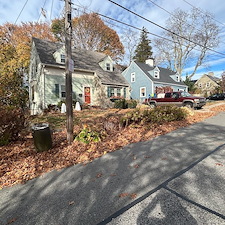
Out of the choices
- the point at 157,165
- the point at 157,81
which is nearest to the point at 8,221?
the point at 157,165

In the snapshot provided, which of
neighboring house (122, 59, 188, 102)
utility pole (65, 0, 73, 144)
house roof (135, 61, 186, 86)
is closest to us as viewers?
utility pole (65, 0, 73, 144)

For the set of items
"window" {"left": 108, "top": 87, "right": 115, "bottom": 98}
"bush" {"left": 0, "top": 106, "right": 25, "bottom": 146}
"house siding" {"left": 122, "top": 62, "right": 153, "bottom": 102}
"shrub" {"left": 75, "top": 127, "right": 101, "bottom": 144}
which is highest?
"house siding" {"left": 122, "top": 62, "right": 153, "bottom": 102}

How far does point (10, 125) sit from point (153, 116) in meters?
5.84

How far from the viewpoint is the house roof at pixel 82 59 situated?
15.1 meters

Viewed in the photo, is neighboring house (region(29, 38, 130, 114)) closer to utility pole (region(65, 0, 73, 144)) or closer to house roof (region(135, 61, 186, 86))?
house roof (region(135, 61, 186, 86))

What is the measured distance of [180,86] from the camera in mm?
28641

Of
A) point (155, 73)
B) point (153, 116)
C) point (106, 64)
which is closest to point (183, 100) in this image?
point (153, 116)

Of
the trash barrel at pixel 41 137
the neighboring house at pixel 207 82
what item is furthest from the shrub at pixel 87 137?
the neighboring house at pixel 207 82

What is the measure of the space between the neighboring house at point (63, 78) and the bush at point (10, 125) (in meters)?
9.83

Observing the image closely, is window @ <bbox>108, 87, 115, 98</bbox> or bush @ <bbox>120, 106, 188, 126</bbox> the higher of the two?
window @ <bbox>108, 87, 115, 98</bbox>

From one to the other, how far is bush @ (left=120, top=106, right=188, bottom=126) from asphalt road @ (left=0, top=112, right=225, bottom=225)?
2.98 metres

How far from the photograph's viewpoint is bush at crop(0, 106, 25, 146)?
476cm

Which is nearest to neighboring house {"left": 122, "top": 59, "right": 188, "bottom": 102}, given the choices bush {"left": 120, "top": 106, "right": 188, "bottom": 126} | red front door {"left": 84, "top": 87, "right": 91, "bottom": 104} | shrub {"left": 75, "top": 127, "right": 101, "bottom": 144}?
red front door {"left": 84, "top": 87, "right": 91, "bottom": 104}

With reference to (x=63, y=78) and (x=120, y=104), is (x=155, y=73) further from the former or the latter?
(x=63, y=78)
